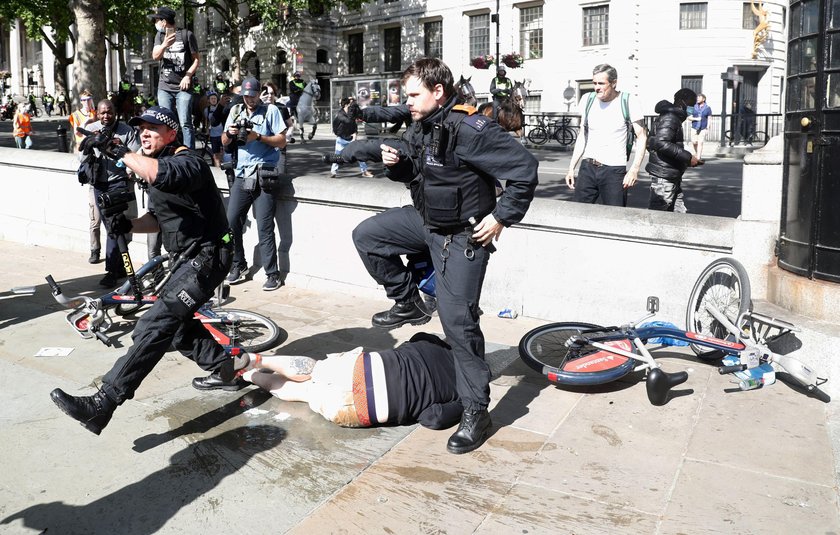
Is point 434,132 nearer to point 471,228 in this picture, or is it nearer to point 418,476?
point 471,228

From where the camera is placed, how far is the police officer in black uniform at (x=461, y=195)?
14.3 feet

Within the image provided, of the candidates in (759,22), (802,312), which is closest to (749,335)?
(802,312)

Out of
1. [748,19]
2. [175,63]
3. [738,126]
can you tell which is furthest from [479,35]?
[175,63]

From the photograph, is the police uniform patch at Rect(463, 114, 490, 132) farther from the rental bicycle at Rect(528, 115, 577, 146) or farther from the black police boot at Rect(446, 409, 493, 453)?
the rental bicycle at Rect(528, 115, 577, 146)

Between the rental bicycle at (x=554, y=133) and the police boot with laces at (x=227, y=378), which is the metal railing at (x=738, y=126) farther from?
the police boot with laces at (x=227, y=378)

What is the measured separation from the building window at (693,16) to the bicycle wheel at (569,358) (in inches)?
1409

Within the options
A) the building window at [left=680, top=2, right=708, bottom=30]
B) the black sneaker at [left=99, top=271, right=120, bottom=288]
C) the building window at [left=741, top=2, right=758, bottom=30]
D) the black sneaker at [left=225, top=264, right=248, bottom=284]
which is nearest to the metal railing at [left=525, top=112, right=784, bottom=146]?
the building window at [left=680, top=2, right=708, bottom=30]

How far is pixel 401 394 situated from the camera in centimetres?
478

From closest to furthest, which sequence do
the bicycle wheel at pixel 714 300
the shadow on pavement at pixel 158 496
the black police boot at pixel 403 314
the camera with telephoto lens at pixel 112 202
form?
the shadow on pavement at pixel 158 496 < the camera with telephoto lens at pixel 112 202 < the black police boot at pixel 403 314 < the bicycle wheel at pixel 714 300

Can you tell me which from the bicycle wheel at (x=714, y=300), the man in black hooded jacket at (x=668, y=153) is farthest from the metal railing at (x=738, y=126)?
the bicycle wheel at (x=714, y=300)

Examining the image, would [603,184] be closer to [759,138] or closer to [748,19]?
[759,138]

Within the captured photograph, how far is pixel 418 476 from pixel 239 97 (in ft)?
19.2

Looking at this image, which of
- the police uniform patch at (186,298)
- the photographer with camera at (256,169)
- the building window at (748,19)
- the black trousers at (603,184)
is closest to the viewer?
the police uniform patch at (186,298)

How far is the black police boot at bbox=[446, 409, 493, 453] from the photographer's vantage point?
4.50m
